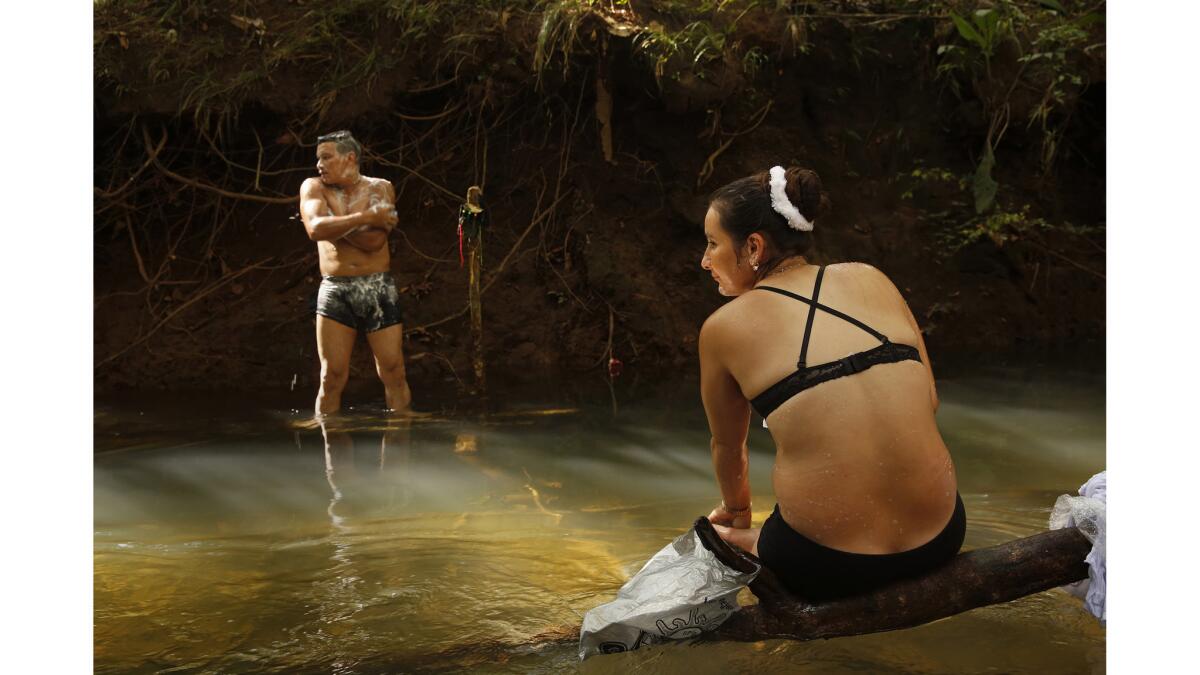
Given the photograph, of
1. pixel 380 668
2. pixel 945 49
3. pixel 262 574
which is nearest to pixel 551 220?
pixel 945 49

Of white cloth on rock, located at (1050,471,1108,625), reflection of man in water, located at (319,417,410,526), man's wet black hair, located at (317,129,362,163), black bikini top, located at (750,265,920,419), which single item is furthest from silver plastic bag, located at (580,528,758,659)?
man's wet black hair, located at (317,129,362,163)

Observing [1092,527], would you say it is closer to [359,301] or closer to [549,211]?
[359,301]

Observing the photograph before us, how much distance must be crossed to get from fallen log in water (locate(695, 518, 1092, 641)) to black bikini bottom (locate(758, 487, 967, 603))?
2cm

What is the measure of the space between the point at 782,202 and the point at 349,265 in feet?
12.6

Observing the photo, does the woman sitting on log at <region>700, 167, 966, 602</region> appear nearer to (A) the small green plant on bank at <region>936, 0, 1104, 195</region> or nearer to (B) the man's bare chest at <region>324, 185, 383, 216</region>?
(B) the man's bare chest at <region>324, 185, 383, 216</region>

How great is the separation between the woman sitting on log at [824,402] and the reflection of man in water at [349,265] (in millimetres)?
3562

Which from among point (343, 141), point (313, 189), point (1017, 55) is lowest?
point (313, 189)

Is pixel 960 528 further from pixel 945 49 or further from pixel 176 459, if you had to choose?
pixel 945 49

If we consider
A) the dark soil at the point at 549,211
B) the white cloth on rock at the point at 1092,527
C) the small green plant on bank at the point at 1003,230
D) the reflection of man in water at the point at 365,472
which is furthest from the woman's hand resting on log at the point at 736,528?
the small green plant on bank at the point at 1003,230

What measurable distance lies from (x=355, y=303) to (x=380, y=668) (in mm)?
3594

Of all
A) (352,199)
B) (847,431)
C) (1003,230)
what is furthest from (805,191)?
(1003,230)

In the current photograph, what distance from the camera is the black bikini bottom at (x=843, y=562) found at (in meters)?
2.33

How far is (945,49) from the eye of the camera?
25.0 ft

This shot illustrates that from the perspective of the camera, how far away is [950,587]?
7.73ft
